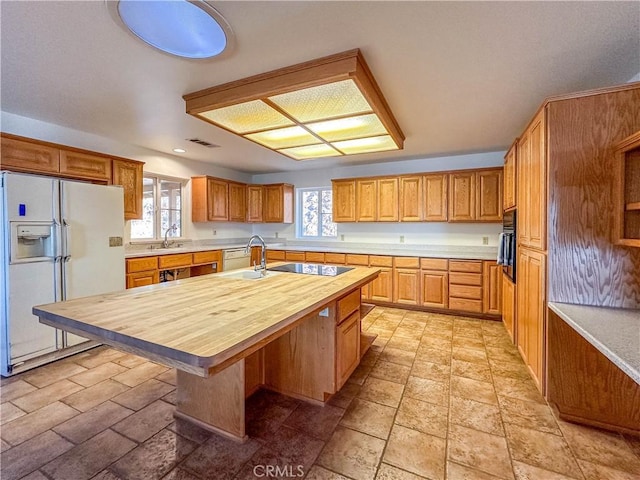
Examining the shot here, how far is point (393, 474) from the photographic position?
151 cm

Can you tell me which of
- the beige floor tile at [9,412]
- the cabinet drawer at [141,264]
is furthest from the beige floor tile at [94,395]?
the cabinet drawer at [141,264]

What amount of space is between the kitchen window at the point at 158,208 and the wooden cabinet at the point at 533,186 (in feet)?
15.6

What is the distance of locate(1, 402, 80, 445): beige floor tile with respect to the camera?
1.79 meters

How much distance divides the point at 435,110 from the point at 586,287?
1.97 metres

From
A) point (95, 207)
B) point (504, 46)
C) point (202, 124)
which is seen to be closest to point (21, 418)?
point (95, 207)

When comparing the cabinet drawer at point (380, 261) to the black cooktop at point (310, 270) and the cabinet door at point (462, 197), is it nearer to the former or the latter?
the cabinet door at point (462, 197)

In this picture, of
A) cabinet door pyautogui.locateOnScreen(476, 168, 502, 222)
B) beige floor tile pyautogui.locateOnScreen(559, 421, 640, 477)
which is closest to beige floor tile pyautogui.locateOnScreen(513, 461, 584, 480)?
beige floor tile pyautogui.locateOnScreen(559, 421, 640, 477)

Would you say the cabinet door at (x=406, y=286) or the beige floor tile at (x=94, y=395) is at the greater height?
the cabinet door at (x=406, y=286)

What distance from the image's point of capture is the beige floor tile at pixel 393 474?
4.86ft

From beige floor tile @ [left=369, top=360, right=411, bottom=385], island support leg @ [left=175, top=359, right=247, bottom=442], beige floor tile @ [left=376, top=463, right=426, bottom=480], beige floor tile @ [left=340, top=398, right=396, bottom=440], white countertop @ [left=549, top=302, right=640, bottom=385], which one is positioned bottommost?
beige floor tile @ [left=376, top=463, right=426, bottom=480]

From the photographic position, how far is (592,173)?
6.02ft

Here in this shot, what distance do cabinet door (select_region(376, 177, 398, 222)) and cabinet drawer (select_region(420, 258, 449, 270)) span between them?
885 mm

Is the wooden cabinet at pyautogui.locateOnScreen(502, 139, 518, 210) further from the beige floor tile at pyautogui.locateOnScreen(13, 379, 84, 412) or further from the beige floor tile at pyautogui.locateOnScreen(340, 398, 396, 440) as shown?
the beige floor tile at pyautogui.locateOnScreen(13, 379, 84, 412)

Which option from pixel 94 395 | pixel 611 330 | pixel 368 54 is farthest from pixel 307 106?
pixel 94 395
